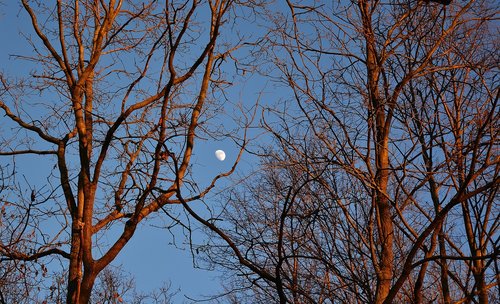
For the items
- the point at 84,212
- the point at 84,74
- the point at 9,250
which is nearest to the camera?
the point at 84,212

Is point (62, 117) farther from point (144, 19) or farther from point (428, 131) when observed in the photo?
point (428, 131)

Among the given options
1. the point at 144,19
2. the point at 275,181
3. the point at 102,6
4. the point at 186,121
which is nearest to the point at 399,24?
the point at 186,121

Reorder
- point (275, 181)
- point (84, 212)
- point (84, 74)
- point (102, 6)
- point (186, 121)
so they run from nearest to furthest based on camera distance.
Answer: point (84, 212) → point (186, 121) → point (84, 74) → point (102, 6) → point (275, 181)

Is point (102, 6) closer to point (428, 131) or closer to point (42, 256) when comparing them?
point (42, 256)

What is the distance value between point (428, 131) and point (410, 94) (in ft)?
3.01

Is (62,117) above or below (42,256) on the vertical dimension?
above

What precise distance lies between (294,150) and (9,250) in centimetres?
231

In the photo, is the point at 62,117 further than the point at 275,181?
No

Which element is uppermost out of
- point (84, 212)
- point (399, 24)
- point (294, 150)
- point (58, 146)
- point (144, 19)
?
point (144, 19)

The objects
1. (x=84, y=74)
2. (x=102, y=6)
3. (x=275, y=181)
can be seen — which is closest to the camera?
(x=84, y=74)

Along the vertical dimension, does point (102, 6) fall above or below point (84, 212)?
above

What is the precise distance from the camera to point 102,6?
6367 mm

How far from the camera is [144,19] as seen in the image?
6.39 metres

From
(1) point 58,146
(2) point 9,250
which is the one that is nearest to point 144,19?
(1) point 58,146
